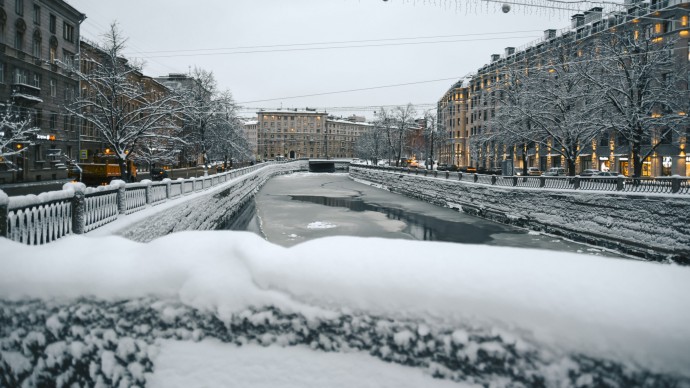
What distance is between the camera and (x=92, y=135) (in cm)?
4366

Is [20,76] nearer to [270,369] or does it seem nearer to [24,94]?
[24,94]

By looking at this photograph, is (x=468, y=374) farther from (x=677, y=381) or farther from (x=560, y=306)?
(x=677, y=381)

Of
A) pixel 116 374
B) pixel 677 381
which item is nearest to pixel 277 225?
pixel 116 374

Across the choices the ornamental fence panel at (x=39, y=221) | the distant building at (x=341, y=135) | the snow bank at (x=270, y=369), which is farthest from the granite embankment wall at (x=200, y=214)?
the distant building at (x=341, y=135)

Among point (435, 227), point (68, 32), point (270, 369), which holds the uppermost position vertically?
point (68, 32)

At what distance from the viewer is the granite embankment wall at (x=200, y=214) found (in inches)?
439

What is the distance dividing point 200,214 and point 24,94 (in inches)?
850

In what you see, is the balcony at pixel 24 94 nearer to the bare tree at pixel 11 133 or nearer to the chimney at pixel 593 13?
the bare tree at pixel 11 133

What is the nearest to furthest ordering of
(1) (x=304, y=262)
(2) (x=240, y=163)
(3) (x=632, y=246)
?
(1) (x=304, y=262), (3) (x=632, y=246), (2) (x=240, y=163)

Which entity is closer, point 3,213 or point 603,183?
point 3,213

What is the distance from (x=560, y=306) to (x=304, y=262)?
1468 millimetres

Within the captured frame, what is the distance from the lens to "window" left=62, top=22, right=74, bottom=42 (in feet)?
117

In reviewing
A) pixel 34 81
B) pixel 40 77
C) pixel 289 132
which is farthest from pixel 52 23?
pixel 289 132

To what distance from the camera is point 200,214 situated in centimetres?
1844
